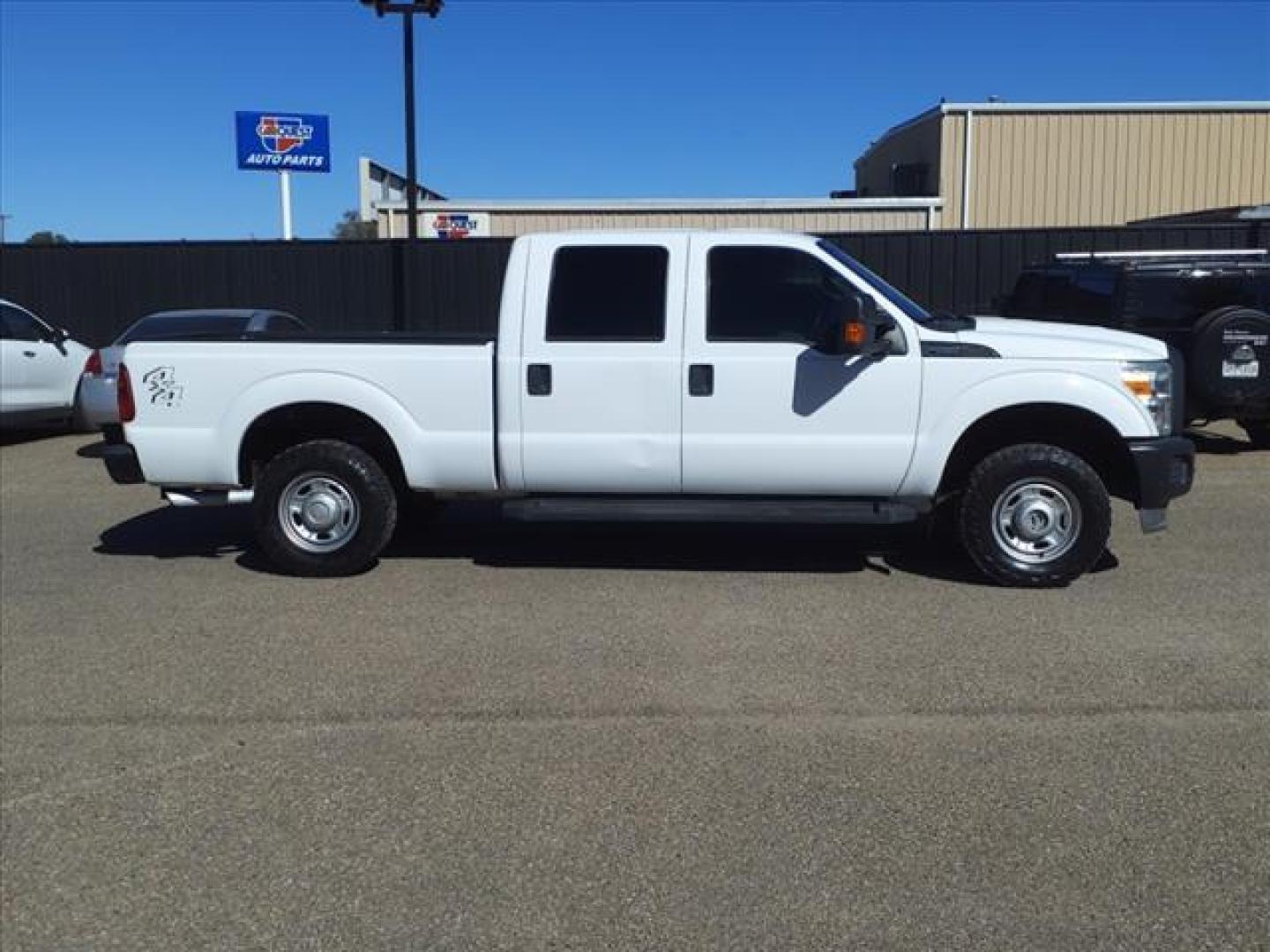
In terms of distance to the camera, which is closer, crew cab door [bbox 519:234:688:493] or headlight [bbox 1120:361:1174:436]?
headlight [bbox 1120:361:1174:436]

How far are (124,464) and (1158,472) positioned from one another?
590cm

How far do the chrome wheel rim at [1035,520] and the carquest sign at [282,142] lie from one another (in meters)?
19.3

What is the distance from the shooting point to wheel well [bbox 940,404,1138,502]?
6906 mm

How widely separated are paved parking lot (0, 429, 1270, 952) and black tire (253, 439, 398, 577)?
0.20 meters

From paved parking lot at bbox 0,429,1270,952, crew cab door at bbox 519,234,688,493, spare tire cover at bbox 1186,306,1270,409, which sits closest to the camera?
paved parking lot at bbox 0,429,1270,952

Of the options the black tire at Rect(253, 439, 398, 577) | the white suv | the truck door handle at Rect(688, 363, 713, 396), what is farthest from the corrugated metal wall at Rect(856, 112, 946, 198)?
the black tire at Rect(253, 439, 398, 577)

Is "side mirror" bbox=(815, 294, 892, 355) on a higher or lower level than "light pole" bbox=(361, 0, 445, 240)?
lower

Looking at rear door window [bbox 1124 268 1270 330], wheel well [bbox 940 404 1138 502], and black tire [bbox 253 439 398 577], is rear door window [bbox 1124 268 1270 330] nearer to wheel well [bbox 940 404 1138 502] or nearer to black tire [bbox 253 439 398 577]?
wheel well [bbox 940 404 1138 502]

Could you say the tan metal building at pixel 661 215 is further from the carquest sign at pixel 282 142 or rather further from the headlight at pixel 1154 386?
the headlight at pixel 1154 386

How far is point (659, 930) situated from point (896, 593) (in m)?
3.81

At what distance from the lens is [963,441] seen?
23.3ft

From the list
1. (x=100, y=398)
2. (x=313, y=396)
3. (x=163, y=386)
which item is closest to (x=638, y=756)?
(x=313, y=396)

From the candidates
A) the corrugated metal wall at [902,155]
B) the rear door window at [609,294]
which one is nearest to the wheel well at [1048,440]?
the rear door window at [609,294]

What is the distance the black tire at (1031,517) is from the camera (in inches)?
267
